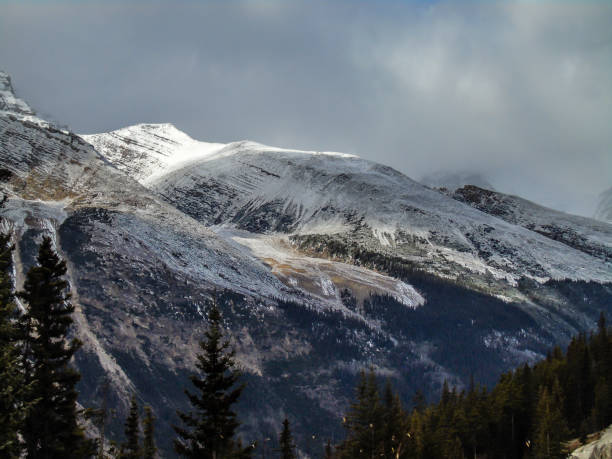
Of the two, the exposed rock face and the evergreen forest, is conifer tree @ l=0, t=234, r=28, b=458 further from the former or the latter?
the exposed rock face

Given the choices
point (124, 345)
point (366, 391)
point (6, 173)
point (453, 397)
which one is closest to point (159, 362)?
point (124, 345)

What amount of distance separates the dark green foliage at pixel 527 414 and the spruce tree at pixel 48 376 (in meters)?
36.9

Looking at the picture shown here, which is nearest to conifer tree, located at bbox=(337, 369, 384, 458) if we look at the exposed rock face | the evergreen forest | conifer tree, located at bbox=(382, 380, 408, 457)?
the evergreen forest

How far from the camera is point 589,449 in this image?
2313 inches

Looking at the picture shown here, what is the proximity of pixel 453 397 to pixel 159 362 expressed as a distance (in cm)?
9717

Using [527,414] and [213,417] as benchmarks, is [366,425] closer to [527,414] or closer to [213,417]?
[213,417]

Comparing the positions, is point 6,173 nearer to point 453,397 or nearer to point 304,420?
point 453,397

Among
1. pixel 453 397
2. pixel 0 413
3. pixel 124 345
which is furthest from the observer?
pixel 124 345

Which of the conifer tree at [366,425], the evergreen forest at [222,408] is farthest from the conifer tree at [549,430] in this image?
the conifer tree at [366,425]

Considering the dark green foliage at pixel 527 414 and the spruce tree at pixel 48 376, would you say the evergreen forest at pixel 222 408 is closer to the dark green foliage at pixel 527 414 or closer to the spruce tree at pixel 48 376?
the spruce tree at pixel 48 376

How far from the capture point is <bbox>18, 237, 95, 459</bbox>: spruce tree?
29.8 m

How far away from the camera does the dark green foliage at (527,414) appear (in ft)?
218

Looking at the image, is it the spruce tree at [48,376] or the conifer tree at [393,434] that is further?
the conifer tree at [393,434]

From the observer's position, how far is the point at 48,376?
30.0 meters
